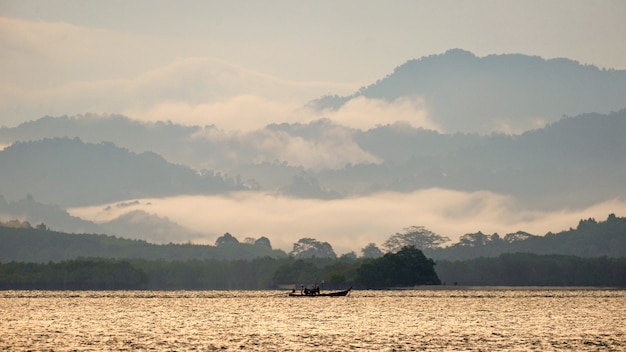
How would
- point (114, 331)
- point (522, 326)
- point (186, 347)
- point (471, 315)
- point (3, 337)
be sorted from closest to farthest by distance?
point (186, 347), point (3, 337), point (114, 331), point (522, 326), point (471, 315)

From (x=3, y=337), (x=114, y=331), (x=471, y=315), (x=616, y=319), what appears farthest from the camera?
(x=471, y=315)

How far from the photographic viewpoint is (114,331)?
134 metres

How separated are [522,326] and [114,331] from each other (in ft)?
168

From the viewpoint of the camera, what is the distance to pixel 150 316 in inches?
6752

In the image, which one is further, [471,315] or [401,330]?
[471,315]

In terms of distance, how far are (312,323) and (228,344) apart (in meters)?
37.2

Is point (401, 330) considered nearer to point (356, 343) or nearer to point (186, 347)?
point (356, 343)

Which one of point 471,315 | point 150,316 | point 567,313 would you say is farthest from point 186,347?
point 567,313

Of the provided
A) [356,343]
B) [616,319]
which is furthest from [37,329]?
[616,319]

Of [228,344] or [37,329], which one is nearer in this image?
[228,344]

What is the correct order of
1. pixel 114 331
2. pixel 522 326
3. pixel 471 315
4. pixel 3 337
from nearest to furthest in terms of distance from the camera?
pixel 3 337 → pixel 114 331 → pixel 522 326 → pixel 471 315

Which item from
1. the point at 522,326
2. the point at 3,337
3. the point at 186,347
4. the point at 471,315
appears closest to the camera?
the point at 186,347

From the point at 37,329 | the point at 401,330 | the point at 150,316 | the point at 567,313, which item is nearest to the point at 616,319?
the point at 567,313

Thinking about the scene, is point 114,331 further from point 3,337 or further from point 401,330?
point 401,330
